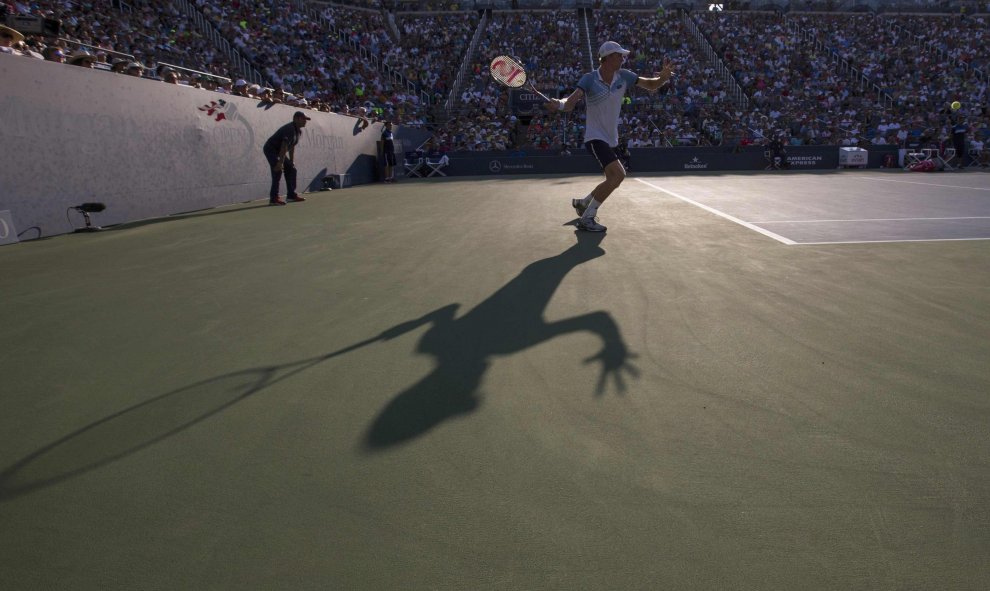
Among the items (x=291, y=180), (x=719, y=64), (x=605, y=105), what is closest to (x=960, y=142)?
(x=719, y=64)

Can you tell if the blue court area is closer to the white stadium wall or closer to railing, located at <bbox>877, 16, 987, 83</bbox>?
the white stadium wall

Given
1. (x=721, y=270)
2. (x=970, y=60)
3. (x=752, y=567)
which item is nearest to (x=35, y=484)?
(x=752, y=567)

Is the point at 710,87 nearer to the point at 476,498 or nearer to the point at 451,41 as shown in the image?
the point at 451,41

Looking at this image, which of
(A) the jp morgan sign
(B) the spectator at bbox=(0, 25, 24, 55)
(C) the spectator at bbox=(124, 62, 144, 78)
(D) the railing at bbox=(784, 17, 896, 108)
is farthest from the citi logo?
(B) the spectator at bbox=(0, 25, 24, 55)

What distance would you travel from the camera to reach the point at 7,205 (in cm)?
783

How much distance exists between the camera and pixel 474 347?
3.09 metres

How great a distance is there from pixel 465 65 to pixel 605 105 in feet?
92.6

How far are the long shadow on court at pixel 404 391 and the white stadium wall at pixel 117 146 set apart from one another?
24.7 ft

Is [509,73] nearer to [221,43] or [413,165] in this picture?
[413,165]

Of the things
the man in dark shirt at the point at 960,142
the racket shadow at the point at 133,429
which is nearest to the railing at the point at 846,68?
the man in dark shirt at the point at 960,142

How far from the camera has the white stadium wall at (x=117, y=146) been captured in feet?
26.5

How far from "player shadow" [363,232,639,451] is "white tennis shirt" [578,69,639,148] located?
3.10 metres

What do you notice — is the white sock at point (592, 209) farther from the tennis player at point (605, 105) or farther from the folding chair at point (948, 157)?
the folding chair at point (948, 157)

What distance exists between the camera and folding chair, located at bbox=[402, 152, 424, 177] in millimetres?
23734
